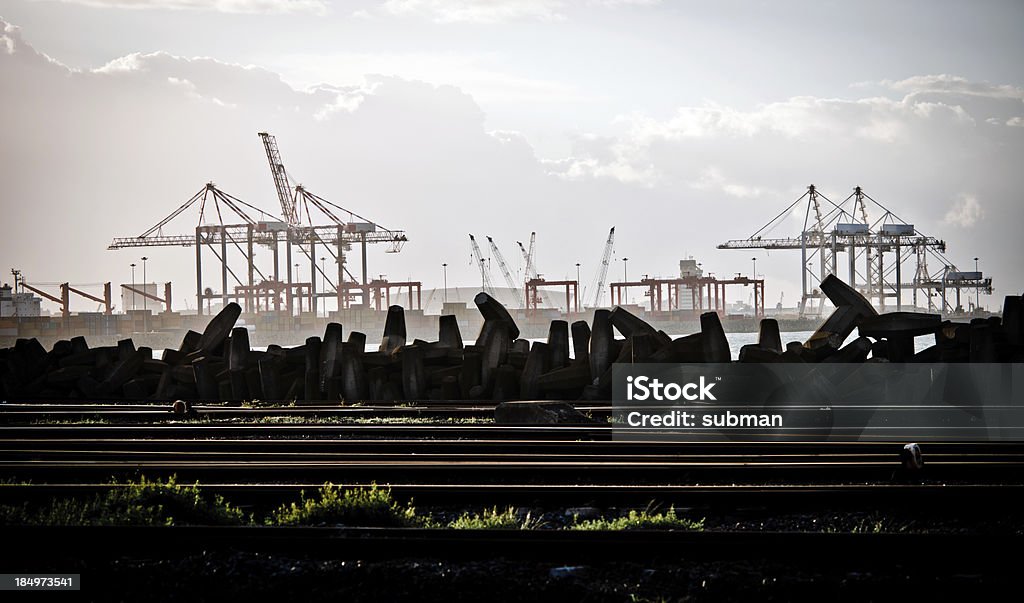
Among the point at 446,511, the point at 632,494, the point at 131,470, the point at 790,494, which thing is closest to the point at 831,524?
the point at 790,494

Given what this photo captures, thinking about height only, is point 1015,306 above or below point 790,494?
above

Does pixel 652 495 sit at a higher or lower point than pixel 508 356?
lower

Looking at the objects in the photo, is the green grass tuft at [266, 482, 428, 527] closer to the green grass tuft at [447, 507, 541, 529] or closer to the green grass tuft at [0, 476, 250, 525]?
the green grass tuft at [447, 507, 541, 529]

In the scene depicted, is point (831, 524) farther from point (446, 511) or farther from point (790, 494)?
point (446, 511)

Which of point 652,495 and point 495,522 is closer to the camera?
point 495,522

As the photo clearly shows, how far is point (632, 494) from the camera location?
6824 millimetres

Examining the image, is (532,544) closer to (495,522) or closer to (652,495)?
(495,522)

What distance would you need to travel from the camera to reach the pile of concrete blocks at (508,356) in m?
15.2

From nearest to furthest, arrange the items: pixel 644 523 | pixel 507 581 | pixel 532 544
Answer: pixel 507 581
pixel 532 544
pixel 644 523

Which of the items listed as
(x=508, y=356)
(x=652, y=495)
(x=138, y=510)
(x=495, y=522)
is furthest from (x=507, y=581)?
(x=508, y=356)

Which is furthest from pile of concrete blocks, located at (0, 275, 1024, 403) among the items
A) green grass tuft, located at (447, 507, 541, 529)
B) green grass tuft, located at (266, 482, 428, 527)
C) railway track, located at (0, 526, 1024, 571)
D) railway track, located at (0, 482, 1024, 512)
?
railway track, located at (0, 526, 1024, 571)

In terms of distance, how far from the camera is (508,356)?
16.1 m

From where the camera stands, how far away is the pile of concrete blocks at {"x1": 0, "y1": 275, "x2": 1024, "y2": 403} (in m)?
15.2

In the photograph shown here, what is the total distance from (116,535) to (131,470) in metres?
2.63
